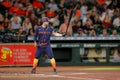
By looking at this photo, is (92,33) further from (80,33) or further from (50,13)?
(50,13)

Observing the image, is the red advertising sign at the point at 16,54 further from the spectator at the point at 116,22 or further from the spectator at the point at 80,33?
the spectator at the point at 116,22

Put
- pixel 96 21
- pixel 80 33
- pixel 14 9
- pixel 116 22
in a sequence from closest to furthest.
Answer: pixel 80 33 → pixel 96 21 → pixel 116 22 → pixel 14 9

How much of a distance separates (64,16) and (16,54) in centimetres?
324

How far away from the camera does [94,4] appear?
63.9ft

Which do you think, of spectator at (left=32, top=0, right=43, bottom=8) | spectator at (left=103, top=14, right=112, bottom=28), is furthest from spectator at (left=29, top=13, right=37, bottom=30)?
spectator at (left=103, top=14, right=112, bottom=28)

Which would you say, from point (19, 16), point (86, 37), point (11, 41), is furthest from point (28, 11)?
point (86, 37)

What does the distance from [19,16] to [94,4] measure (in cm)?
434

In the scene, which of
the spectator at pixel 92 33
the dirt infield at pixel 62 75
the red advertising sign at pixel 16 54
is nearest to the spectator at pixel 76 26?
the spectator at pixel 92 33

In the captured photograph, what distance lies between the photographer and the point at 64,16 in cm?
1780

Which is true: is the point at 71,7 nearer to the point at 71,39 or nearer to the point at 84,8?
the point at 84,8

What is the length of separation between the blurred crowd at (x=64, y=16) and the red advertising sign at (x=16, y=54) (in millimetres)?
692

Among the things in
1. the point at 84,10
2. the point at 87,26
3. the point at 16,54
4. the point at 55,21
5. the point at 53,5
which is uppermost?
the point at 53,5

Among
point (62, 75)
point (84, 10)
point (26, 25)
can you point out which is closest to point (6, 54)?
point (26, 25)

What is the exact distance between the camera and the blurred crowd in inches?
674
